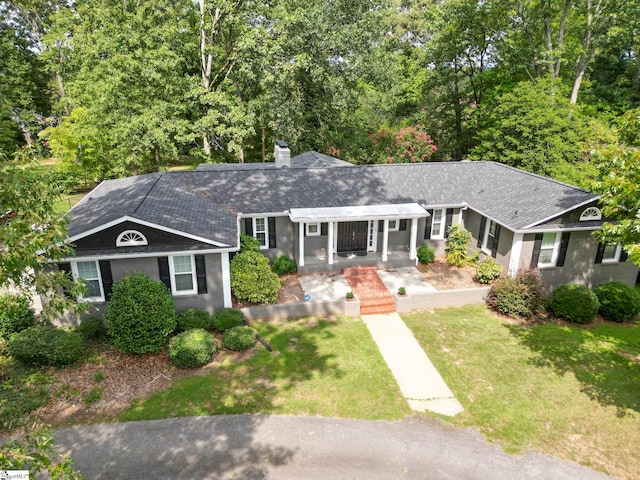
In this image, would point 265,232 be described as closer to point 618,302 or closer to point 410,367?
point 410,367

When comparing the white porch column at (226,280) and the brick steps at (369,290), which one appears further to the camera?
the brick steps at (369,290)

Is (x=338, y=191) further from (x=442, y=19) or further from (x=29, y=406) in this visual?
(x=442, y=19)

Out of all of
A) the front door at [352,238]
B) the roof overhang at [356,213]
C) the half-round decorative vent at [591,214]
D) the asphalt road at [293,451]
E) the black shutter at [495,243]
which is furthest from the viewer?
the front door at [352,238]

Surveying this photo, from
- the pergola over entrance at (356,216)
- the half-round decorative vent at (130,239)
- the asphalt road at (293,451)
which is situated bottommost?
the asphalt road at (293,451)

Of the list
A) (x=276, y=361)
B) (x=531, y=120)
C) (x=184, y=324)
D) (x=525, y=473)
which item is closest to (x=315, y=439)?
(x=276, y=361)

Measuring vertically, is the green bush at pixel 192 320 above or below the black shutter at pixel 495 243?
below

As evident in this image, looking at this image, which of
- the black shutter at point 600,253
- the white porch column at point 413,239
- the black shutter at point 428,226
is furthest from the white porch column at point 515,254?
the black shutter at point 428,226

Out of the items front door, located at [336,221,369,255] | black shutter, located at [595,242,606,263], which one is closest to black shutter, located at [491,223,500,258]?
black shutter, located at [595,242,606,263]

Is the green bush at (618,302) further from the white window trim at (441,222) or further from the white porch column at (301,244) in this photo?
the white porch column at (301,244)
